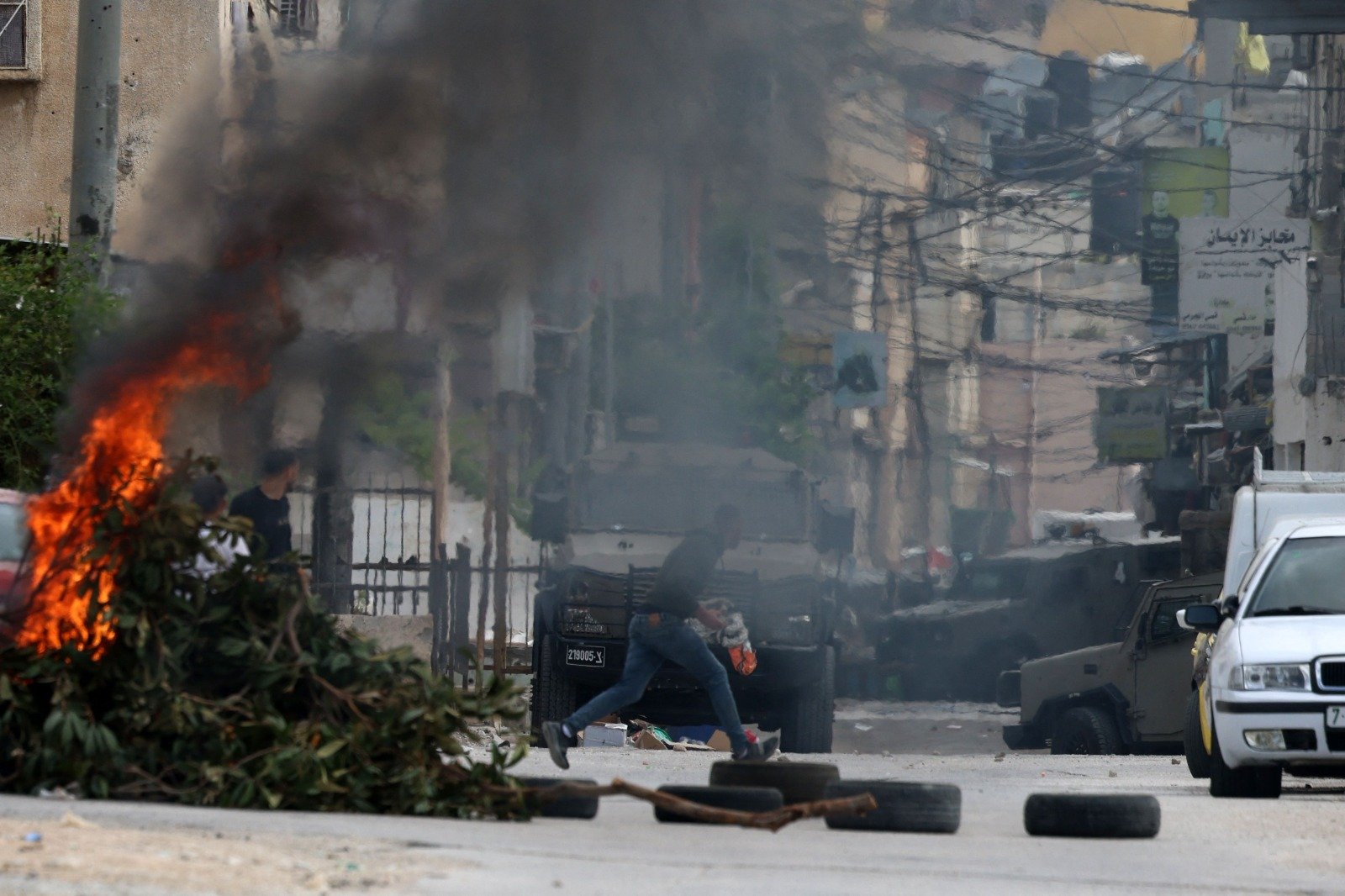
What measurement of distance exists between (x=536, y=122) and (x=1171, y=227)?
1796cm

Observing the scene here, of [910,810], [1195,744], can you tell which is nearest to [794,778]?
[910,810]

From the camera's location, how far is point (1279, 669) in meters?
10.1

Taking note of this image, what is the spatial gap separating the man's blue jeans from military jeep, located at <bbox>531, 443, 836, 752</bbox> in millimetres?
2451

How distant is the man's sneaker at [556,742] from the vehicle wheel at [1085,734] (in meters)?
5.95

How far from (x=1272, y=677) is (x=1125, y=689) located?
6.36m

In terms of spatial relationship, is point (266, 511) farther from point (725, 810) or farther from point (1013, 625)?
point (1013, 625)

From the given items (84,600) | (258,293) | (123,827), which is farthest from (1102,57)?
(123,827)

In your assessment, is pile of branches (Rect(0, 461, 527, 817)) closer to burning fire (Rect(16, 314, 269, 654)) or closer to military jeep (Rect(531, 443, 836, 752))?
burning fire (Rect(16, 314, 269, 654))

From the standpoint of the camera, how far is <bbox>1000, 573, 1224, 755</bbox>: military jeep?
16219 millimetres

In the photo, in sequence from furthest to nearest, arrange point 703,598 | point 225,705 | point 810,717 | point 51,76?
point 51,76
point 810,717
point 703,598
point 225,705

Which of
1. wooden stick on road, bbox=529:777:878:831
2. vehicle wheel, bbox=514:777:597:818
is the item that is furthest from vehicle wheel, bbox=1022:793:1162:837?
vehicle wheel, bbox=514:777:597:818

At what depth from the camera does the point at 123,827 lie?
643cm

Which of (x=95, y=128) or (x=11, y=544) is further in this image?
(x=95, y=128)

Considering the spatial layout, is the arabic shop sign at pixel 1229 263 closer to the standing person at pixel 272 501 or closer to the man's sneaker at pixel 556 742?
the man's sneaker at pixel 556 742
